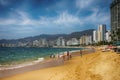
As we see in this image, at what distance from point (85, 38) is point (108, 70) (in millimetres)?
164847

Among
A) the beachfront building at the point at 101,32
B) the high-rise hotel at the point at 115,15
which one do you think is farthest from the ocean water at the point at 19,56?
the beachfront building at the point at 101,32

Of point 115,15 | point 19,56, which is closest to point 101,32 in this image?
point 115,15

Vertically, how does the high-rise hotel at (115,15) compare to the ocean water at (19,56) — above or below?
A: above

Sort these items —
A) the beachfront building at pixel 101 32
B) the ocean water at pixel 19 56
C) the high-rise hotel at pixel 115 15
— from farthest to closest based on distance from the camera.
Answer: the beachfront building at pixel 101 32
the high-rise hotel at pixel 115 15
the ocean water at pixel 19 56

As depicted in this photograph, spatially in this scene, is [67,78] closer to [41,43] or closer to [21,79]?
[21,79]

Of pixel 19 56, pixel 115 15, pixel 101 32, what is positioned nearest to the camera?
pixel 19 56

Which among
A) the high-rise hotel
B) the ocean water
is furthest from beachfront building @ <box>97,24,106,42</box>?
the ocean water

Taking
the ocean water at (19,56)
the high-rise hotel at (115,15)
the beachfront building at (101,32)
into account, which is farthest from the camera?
the beachfront building at (101,32)

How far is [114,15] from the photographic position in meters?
108

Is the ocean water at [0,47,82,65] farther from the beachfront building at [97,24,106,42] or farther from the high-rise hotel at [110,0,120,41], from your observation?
the beachfront building at [97,24,106,42]

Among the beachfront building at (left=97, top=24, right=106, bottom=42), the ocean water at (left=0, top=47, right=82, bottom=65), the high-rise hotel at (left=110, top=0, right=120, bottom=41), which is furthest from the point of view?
the beachfront building at (left=97, top=24, right=106, bottom=42)

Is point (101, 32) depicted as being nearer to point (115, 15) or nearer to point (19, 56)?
point (115, 15)

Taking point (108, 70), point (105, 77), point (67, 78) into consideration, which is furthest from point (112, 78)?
point (67, 78)

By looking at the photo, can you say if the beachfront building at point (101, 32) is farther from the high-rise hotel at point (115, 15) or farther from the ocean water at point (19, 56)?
the ocean water at point (19, 56)
